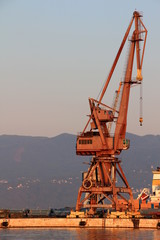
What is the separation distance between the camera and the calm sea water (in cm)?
9750

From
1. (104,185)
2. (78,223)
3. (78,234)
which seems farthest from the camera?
(104,185)

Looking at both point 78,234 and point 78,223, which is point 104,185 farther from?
point 78,234

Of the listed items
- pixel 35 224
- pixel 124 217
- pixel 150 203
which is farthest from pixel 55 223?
pixel 150 203

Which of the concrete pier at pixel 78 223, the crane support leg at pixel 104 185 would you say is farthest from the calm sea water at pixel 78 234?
the crane support leg at pixel 104 185

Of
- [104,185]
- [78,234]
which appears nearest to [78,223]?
[104,185]

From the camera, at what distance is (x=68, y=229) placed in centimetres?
11431

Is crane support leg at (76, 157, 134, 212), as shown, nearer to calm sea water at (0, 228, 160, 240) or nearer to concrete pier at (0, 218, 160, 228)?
concrete pier at (0, 218, 160, 228)

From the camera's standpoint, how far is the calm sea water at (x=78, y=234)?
320ft

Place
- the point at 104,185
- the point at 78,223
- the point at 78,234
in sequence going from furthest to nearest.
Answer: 1. the point at 104,185
2. the point at 78,223
3. the point at 78,234

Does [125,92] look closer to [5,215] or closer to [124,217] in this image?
[124,217]

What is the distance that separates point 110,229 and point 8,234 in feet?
52.3

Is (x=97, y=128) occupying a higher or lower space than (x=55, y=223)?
higher

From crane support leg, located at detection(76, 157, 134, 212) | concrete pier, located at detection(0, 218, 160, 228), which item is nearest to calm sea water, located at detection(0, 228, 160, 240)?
concrete pier, located at detection(0, 218, 160, 228)

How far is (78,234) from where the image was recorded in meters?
103
